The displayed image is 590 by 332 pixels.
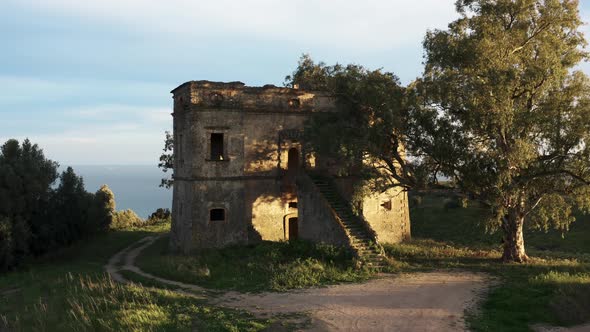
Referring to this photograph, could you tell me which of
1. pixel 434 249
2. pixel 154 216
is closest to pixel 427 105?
pixel 434 249

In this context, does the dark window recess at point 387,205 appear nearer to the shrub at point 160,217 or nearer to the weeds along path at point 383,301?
the weeds along path at point 383,301

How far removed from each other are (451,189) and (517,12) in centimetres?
937

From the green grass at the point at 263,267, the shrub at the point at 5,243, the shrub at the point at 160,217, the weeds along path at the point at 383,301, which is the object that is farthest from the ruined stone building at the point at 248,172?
the shrub at the point at 160,217

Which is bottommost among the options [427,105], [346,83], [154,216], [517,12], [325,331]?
[325,331]

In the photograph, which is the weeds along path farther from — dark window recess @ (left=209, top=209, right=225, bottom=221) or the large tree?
dark window recess @ (left=209, top=209, right=225, bottom=221)

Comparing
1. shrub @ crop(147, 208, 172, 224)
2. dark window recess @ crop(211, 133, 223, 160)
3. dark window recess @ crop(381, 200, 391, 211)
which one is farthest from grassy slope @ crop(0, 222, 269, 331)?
shrub @ crop(147, 208, 172, 224)

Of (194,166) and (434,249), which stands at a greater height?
(194,166)

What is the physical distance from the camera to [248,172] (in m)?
29.9

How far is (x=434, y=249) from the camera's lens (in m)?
28.7

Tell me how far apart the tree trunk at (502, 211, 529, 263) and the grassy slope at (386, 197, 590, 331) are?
72 cm

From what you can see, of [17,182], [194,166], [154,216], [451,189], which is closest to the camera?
[451,189]

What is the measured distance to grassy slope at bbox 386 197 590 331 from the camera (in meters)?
15.8

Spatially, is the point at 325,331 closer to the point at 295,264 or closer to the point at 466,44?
the point at 295,264

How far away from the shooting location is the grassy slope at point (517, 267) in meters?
15.8
